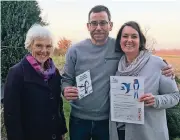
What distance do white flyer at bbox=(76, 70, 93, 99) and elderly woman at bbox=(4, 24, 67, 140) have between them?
21cm

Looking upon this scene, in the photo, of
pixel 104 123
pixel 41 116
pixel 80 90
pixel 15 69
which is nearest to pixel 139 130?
pixel 104 123

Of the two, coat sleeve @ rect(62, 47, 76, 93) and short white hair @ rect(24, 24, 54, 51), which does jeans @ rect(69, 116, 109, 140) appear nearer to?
coat sleeve @ rect(62, 47, 76, 93)

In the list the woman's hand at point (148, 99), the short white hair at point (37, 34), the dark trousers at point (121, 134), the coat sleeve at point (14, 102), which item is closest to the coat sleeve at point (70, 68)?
the short white hair at point (37, 34)

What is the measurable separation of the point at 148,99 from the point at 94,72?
64 centimetres

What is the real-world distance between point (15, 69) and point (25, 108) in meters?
0.36

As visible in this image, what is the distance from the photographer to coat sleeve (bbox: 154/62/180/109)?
2918mm

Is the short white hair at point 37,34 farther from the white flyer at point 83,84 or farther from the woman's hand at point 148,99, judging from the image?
the woman's hand at point 148,99

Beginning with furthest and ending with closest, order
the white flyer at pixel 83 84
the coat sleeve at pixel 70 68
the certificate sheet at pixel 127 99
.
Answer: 1. the coat sleeve at pixel 70 68
2. the white flyer at pixel 83 84
3. the certificate sheet at pixel 127 99

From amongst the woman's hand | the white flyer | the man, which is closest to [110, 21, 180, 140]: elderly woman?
the woman's hand

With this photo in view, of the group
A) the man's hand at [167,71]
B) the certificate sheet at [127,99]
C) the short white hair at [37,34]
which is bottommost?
the certificate sheet at [127,99]

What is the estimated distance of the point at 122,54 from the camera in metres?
3.26

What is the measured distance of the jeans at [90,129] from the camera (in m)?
3.30

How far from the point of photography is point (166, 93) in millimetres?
2982

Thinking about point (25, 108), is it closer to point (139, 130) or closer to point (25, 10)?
point (139, 130)
